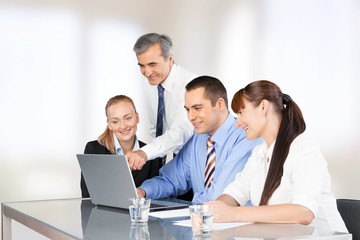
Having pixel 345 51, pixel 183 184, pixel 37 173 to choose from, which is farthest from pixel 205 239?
pixel 37 173

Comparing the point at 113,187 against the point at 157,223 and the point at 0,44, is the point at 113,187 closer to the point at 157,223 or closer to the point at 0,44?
the point at 157,223

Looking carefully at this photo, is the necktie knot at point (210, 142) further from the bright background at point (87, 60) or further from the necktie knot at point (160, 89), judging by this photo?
the bright background at point (87, 60)

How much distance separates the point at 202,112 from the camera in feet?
9.29

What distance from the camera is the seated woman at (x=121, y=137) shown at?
126 inches

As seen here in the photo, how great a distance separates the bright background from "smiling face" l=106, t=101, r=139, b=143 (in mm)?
1390

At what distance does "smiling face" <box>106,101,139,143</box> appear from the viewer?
319cm

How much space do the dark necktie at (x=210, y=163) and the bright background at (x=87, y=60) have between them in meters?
1.42

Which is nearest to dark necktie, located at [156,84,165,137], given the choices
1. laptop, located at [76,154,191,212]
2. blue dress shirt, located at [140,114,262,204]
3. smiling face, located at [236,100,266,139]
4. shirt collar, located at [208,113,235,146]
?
blue dress shirt, located at [140,114,262,204]

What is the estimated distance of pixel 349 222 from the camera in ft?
6.91

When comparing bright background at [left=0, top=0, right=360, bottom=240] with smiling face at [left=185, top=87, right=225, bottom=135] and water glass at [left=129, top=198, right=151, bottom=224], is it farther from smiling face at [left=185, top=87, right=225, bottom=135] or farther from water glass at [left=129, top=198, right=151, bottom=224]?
water glass at [left=129, top=198, right=151, bottom=224]

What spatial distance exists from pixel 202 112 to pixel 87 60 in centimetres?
293

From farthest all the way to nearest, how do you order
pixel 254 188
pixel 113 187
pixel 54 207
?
pixel 54 207
pixel 113 187
pixel 254 188

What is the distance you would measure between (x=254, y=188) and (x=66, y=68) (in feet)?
11.5

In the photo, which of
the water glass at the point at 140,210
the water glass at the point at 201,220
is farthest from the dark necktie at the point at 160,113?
the water glass at the point at 201,220
